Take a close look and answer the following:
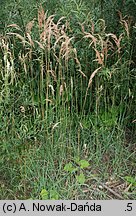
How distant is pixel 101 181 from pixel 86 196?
23 centimetres

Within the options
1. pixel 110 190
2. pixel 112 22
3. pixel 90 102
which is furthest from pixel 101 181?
pixel 112 22

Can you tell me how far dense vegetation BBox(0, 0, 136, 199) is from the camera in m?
3.33

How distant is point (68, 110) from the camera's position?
3605 millimetres

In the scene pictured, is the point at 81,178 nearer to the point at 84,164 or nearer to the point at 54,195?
the point at 84,164

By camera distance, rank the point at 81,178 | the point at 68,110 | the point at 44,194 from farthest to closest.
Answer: the point at 68,110
the point at 81,178
the point at 44,194

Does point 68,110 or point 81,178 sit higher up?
point 68,110

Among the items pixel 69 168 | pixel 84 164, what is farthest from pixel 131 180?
pixel 69 168

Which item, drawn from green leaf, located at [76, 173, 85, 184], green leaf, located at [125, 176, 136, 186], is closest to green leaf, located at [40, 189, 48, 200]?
green leaf, located at [76, 173, 85, 184]

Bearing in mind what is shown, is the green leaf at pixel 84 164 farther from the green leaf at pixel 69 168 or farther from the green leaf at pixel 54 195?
the green leaf at pixel 54 195

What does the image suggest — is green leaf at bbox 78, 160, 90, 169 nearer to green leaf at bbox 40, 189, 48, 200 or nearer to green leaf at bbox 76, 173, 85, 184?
green leaf at bbox 76, 173, 85, 184

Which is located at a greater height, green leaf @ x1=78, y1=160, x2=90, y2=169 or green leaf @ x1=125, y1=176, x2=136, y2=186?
green leaf @ x1=78, y1=160, x2=90, y2=169

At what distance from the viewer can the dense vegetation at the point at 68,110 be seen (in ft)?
10.9

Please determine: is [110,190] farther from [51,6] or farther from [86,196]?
[51,6]

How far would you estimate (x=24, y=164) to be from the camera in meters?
3.39
